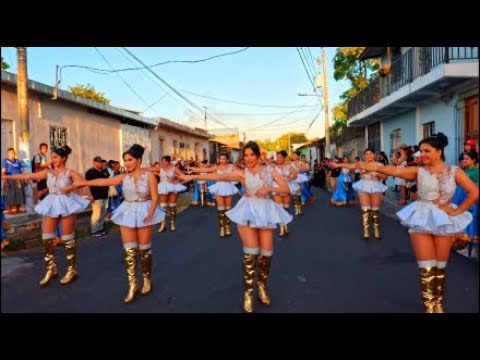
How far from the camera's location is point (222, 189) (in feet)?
32.8

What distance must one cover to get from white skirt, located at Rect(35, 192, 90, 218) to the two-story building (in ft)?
20.7

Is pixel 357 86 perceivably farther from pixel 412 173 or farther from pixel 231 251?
pixel 412 173

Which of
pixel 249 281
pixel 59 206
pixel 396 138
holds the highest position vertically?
pixel 396 138

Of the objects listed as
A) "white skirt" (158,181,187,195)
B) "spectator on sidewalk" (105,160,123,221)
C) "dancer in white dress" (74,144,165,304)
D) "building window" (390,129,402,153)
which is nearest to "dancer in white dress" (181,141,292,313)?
"dancer in white dress" (74,144,165,304)

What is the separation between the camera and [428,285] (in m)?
3.94

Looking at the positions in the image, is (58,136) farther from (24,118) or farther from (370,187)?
(370,187)

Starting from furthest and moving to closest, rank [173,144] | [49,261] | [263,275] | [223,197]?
[173,144] < [223,197] < [49,261] < [263,275]

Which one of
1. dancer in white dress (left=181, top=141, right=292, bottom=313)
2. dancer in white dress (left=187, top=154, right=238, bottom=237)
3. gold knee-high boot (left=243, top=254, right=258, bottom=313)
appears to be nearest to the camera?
gold knee-high boot (left=243, top=254, right=258, bottom=313)

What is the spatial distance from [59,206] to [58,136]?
7556mm

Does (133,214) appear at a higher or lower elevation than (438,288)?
higher

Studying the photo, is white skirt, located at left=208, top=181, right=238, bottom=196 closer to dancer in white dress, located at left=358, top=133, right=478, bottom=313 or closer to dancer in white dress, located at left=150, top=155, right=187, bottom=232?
dancer in white dress, located at left=150, top=155, right=187, bottom=232

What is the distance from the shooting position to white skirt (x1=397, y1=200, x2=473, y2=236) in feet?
12.5

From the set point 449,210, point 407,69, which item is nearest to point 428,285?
point 449,210

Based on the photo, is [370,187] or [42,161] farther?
[370,187]
